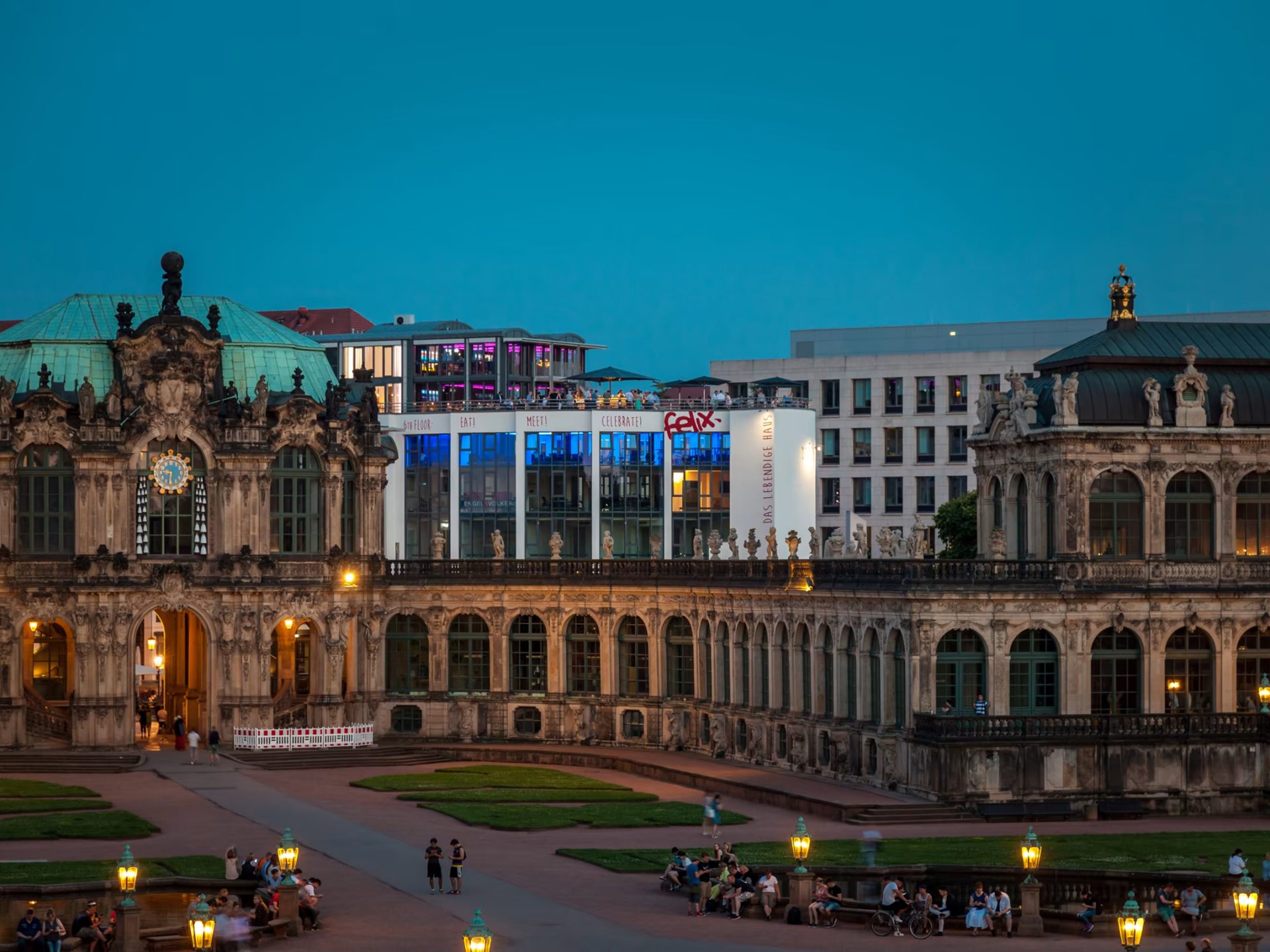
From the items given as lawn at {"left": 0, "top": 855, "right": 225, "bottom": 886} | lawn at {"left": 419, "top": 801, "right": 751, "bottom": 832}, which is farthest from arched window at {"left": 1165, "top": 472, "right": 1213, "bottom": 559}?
lawn at {"left": 0, "top": 855, "right": 225, "bottom": 886}

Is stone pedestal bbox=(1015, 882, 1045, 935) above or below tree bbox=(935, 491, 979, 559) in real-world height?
below

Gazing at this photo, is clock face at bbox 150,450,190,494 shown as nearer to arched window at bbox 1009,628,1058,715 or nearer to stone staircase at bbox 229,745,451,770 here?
stone staircase at bbox 229,745,451,770

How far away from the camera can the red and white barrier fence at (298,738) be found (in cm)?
10606

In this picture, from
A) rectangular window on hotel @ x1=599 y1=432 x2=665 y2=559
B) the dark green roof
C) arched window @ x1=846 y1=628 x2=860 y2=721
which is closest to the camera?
the dark green roof

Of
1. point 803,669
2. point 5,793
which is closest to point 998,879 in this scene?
point 803,669

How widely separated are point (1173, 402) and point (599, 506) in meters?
51.8

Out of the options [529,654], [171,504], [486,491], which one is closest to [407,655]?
[529,654]

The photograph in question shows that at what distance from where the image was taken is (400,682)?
114m

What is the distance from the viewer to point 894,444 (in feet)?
528

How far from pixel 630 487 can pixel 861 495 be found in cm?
2566

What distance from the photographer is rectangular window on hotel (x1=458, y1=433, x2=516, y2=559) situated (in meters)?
141

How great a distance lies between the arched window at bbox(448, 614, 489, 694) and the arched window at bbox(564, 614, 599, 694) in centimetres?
363

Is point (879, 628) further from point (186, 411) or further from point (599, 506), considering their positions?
point (599, 506)

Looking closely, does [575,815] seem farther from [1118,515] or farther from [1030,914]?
[1030,914]
